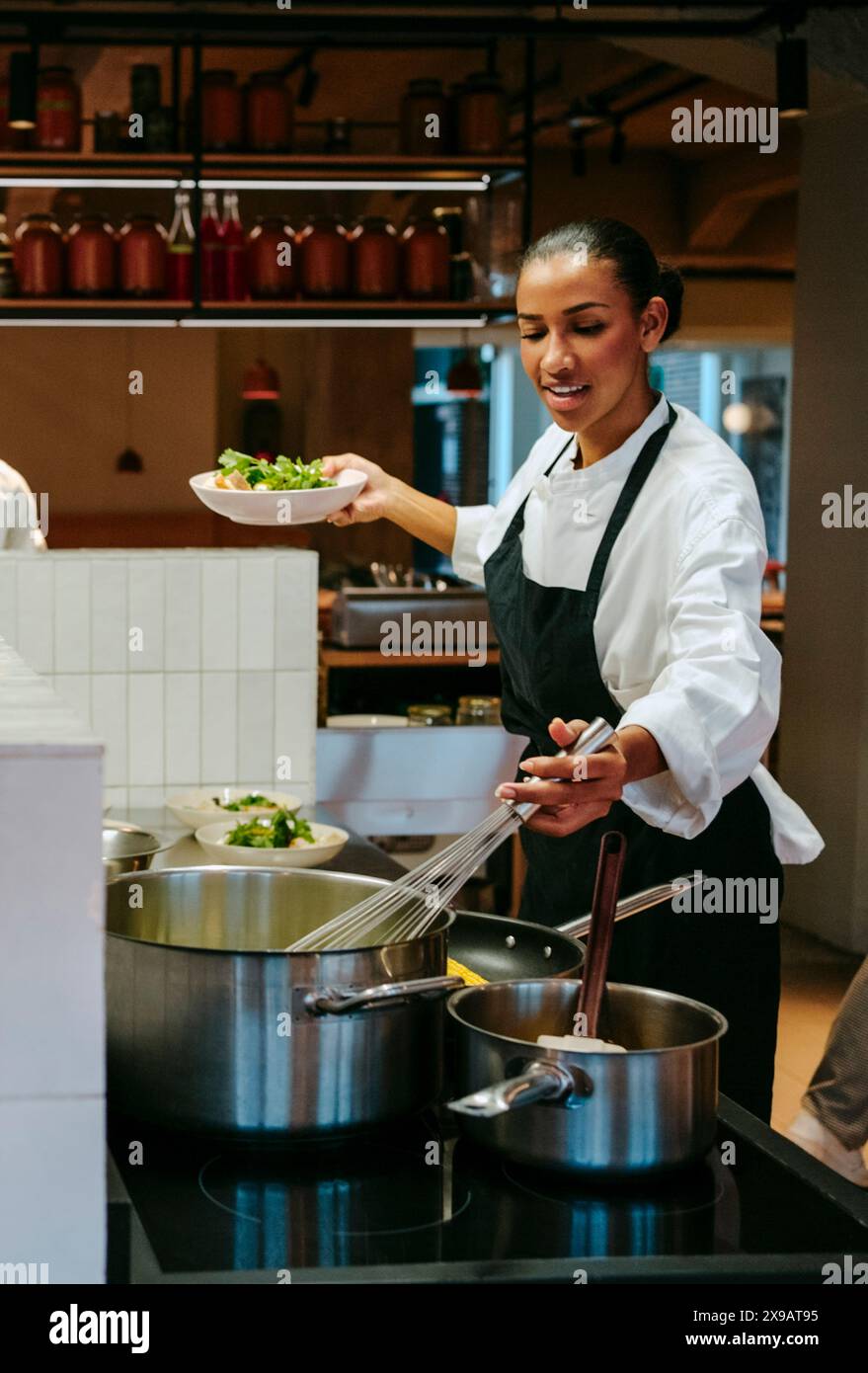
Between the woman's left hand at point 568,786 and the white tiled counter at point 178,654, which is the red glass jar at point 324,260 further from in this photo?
the woman's left hand at point 568,786

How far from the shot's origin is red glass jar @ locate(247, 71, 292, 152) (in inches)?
207

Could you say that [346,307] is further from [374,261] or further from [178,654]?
[178,654]

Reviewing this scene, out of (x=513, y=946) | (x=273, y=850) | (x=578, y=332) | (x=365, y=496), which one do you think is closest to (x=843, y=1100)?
(x=273, y=850)

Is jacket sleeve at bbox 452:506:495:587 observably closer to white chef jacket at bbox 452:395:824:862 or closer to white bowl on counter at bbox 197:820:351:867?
white chef jacket at bbox 452:395:824:862

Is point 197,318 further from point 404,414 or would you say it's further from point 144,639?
point 404,414

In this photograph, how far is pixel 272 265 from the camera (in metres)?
5.20

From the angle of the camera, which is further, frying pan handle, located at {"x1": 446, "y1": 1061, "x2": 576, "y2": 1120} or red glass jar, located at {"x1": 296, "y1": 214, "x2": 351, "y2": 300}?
red glass jar, located at {"x1": 296, "y1": 214, "x2": 351, "y2": 300}

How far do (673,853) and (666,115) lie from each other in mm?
6950

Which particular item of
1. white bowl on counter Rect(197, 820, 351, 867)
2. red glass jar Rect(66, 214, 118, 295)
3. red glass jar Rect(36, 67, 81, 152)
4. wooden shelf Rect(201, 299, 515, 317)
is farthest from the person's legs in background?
red glass jar Rect(36, 67, 81, 152)

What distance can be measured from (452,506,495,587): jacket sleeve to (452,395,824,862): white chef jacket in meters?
0.08

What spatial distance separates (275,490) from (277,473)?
101mm

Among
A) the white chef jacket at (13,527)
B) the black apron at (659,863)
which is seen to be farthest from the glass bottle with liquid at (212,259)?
the black apron at (659,863)

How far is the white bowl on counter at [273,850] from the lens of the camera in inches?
90.0

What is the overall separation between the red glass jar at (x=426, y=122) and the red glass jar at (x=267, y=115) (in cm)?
A: 40
